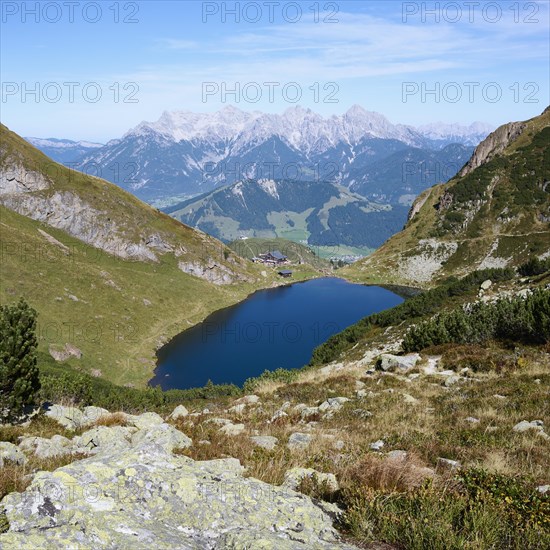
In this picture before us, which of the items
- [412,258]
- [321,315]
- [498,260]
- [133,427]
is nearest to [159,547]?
[133,427]

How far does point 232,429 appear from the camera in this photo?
14.2 metres

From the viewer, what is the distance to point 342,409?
17234 millimetres

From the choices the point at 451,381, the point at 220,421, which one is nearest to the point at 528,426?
the point at 451,381

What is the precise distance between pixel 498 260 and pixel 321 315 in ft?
247

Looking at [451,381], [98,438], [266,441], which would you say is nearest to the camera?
[98,438]

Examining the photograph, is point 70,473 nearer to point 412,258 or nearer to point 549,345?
point 549,345

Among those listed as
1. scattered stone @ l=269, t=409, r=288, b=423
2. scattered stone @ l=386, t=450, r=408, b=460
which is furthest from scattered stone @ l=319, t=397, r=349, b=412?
scattered stone @ l=386, t=450, r=408, b=460

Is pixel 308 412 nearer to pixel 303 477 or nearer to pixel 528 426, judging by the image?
pixel 528 426

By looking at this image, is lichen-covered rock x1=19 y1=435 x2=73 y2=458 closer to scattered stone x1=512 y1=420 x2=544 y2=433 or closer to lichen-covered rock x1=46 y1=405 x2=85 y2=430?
lichen-covered rock x1=46 y1=405 x2=85 y2=430

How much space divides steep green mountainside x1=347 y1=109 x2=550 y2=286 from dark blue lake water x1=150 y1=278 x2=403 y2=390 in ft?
75.0

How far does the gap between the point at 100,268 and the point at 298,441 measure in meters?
135

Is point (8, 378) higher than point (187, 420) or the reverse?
higher

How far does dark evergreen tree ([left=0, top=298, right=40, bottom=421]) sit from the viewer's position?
15.2 meters

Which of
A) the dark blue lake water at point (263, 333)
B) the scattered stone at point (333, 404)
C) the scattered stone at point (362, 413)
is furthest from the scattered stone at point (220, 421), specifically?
the dark blue lake water at point (263, 333)
